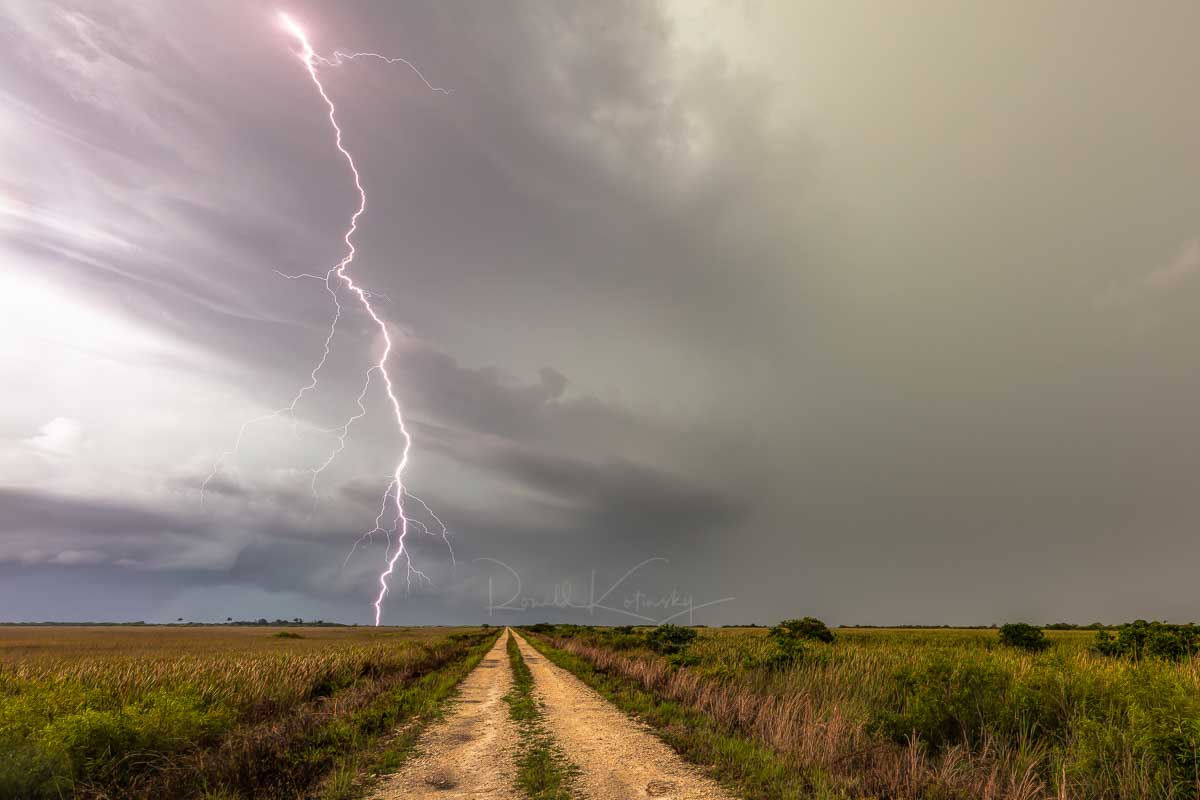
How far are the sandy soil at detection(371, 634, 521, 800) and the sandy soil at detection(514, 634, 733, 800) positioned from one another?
137 centimetres

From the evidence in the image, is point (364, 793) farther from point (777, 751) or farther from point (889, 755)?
point (889, 755)

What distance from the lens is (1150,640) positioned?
30844 millimetres

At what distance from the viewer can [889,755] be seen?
34.2 ft

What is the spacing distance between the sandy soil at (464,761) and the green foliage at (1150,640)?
110 feet

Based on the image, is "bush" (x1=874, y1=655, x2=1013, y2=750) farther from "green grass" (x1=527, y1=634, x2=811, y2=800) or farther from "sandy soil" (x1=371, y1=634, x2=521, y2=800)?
"sandy soil" (x1=371, y1=634, x2=521, y2=800)

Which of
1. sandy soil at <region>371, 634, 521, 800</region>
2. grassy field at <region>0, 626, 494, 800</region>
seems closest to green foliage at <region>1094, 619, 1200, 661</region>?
sandy soil at <region>371, 634, 521, 800</region>

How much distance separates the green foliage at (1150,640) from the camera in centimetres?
2967

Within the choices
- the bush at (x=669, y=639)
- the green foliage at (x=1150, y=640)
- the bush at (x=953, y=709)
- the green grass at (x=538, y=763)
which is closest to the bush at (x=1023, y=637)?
the green foliage at (x=1150, y=640)

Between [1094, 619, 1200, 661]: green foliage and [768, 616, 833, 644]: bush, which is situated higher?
[1094, 619, 1200, 661]: green foliage

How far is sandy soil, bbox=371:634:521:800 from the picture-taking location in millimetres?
9609

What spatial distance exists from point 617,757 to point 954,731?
24.6ft

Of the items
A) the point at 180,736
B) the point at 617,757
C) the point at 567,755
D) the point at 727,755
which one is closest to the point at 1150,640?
the point at 727,755

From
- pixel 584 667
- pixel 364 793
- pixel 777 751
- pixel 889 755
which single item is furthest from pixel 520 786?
pixel 584 667

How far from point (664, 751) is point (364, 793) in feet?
20.6
